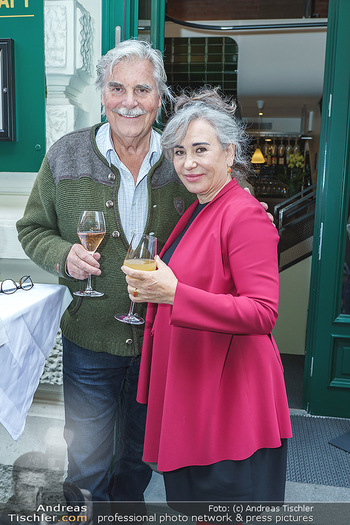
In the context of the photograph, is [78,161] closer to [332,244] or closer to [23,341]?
Answer: [23,341]

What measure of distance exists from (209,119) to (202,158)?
0.39 feet

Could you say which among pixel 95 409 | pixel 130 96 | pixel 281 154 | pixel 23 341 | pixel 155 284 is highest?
pixel 281 154

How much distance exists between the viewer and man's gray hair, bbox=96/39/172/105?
164 cm

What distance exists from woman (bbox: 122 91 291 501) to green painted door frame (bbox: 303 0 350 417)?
2.01m

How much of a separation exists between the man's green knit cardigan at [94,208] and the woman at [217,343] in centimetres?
34

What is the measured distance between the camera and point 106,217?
→ 1737 mm

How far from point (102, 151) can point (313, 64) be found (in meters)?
6.24

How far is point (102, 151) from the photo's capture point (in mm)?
1788

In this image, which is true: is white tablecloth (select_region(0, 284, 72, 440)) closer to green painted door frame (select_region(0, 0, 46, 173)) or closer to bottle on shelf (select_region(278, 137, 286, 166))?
green painted door frame (select_region(0, 0, 46, 173))

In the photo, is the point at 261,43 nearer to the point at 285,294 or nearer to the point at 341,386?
the point at 285,294

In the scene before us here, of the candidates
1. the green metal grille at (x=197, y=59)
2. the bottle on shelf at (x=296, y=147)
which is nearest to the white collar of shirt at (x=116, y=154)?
the green metal grille at (x=197, y=59)

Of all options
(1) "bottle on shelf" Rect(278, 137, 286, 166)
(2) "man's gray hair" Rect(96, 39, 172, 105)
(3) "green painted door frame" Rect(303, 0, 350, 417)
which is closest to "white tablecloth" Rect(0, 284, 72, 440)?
(2) "man's gray hair" Rect(96, 39, 172, 105)

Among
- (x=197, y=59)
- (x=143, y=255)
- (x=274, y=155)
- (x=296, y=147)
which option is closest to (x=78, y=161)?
(x=143, y=255)

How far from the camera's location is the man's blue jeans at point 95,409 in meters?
1.83
